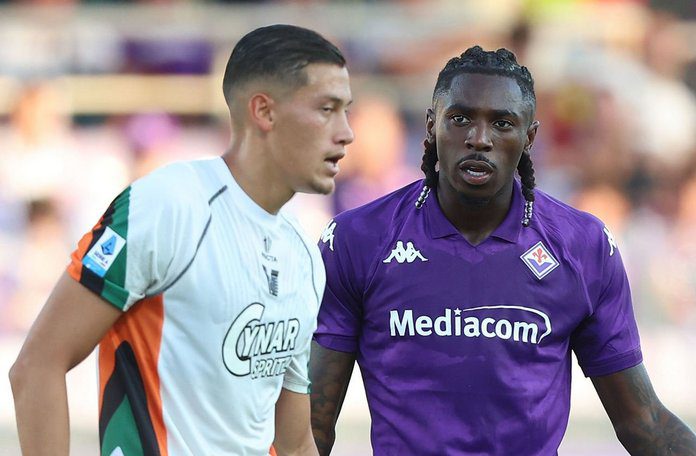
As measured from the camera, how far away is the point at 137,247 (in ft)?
10.9

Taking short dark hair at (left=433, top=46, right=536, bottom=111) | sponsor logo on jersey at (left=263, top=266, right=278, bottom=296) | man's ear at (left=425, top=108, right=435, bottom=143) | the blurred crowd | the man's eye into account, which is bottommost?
sponsor logo on jersey at (left=263, top=266, right=278, bottom=296)

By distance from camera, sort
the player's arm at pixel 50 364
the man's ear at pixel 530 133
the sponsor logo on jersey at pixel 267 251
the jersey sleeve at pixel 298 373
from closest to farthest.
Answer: the player's arm at pixel 50 364 → the sponsor logo on jersey at pixel 267 251 → the jersey sleeve at pixel 298 373 → the man's ear at pixel 530 133

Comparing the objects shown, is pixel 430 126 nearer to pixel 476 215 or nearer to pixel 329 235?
pixel 476 215

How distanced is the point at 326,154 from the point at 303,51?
0.27 metres

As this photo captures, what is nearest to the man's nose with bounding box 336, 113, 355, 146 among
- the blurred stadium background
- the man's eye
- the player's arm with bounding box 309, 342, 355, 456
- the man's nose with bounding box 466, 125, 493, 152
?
the man's nose with bounding box 466, 125, 493, 152

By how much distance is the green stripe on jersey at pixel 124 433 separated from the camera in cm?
352

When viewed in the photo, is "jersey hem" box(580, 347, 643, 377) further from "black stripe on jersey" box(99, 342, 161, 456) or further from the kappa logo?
"black stripe on jersey" box(99, 342, 161, 456)

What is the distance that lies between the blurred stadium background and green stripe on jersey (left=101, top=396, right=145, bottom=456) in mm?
6321

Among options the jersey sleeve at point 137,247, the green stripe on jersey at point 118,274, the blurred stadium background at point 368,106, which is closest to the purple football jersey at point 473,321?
the jersey sleeve at point 137,247

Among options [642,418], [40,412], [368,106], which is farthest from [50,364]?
[368,106]

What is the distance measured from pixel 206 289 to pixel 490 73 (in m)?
1.41

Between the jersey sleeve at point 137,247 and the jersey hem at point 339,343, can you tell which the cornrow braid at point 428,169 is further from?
the jersey sleeve at point 137,247

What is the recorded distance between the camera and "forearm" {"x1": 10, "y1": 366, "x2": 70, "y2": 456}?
10.8ft

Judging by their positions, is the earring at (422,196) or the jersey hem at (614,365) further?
the earring at (422,196)
